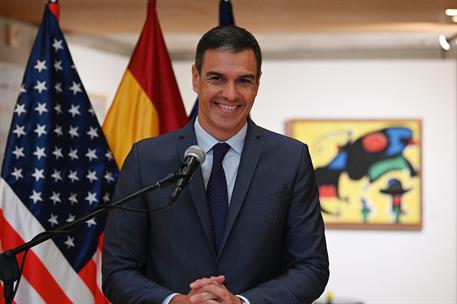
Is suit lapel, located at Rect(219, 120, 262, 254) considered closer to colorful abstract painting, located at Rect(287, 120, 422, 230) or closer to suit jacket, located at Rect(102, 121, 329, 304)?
suit jacket, located at Rect(102, 121, 329, 304)

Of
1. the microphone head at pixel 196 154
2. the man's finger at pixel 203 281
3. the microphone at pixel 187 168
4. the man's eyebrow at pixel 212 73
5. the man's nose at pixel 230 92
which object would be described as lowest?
the man's finger at pixel 203 281

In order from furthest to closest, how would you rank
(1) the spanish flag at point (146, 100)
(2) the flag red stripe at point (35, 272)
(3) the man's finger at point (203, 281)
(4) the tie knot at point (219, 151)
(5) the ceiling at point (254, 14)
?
(5) the ceiling at point (254, 14)
(1) the spanish flag at point (146, 100)
(2) the flag red stripe at point (35, 272)
(4) the tie knot at point (219, 151)
(3) the man's finger at point (203, 281)

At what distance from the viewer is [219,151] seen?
2.34m

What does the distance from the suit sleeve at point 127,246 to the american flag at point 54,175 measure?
3.59 ft

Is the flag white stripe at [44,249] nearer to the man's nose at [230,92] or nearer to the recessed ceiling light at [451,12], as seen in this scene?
the man's nose at [230,92]

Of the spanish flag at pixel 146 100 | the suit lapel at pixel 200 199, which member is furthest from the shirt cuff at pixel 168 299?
the spanish flag at pixel 146 100

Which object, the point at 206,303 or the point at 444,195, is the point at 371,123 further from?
the point at 206,303

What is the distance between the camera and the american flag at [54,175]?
3340 mm

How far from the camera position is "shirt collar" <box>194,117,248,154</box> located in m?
2.34

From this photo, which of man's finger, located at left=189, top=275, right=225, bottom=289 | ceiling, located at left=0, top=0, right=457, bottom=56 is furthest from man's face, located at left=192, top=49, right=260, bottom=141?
ceiling, located at left=0, top=0, right=457, bottom=56

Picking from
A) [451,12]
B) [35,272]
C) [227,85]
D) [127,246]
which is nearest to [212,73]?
[227,85]

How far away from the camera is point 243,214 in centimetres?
226

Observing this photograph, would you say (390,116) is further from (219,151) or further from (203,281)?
(203,281)

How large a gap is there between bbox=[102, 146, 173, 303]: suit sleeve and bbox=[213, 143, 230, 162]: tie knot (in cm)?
21
